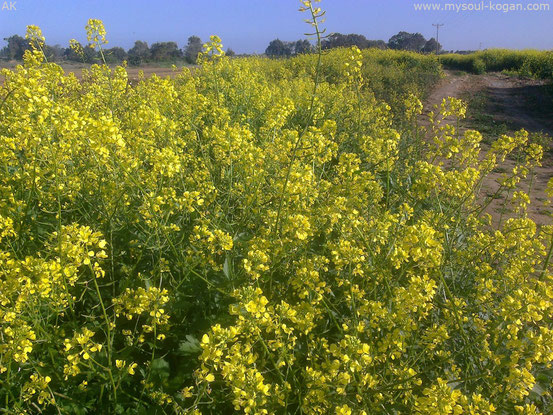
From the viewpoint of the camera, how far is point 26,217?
248 cm

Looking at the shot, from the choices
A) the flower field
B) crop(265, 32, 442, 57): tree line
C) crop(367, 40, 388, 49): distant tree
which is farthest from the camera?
crop(367, 40, 388, 49): distant tree

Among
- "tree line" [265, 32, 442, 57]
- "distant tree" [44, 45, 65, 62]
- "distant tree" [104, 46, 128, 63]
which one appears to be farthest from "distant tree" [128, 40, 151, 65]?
"distant tree" [44, 45, 65, 62]

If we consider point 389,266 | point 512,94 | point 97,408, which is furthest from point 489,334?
point 512,94

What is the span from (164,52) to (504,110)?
21295 millimetres

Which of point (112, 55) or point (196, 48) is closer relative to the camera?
point (112, 55)

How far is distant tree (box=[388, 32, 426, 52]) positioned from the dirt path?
1238 centimetres

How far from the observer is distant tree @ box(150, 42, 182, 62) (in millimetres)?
25625

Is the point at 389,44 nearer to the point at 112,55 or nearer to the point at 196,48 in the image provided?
the point at 196,48

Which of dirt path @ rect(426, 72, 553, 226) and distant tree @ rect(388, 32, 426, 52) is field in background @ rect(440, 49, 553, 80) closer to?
dirt path @ rect(426, 72, 553, 226)

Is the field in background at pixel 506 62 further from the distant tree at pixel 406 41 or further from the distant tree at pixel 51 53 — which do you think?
the distant tree at pixel 51 53

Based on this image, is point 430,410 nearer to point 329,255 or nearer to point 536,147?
point 329,255

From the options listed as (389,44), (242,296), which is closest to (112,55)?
(242,296)

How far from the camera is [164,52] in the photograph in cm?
2592

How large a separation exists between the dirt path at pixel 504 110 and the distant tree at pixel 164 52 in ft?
56.9
